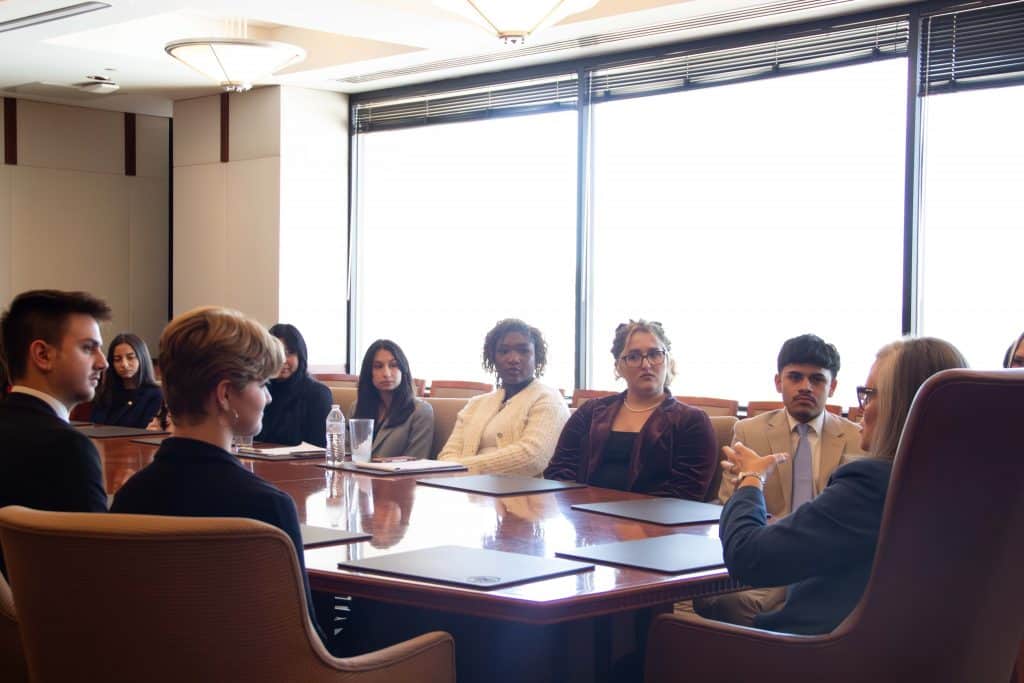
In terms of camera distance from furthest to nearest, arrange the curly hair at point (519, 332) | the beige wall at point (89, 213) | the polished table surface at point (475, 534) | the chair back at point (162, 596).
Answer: the beige wall at point (89, 213) < the curly hair at point (519, 332) < the polished table surface at point (475, 534) < the chair back at point (162, 596)

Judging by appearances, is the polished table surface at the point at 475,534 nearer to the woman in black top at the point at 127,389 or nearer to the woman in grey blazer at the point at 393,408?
the woman in grey blazer at the point at 393,408

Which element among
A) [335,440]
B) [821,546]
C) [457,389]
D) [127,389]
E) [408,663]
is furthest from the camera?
[457,389]

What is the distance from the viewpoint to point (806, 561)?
2.31m

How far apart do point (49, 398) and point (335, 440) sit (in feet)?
5.67

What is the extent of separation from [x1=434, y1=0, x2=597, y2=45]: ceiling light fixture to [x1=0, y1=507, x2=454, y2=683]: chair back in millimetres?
3645

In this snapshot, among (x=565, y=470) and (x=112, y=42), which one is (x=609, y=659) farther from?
(x=112, y=42)

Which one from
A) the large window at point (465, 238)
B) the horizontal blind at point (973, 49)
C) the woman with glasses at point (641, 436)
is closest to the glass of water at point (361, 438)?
the woman with glasses at point (641, 436)

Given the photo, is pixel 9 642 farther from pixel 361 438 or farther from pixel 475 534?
pixel 361 438

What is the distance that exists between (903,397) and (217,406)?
1257 mm

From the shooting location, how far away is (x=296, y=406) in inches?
217

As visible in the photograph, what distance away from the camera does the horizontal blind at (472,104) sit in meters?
7.64

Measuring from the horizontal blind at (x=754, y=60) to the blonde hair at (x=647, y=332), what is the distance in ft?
8.62

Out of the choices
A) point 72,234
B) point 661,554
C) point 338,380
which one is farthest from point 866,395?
point 72,234

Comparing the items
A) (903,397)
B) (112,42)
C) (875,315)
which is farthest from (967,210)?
(112,42)
